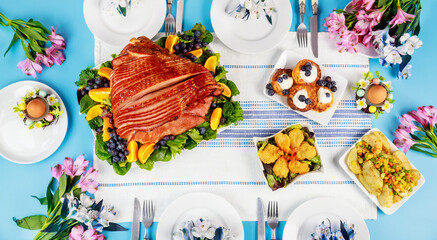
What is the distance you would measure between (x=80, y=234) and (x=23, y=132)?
71 cm

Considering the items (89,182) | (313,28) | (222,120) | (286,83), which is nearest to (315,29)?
(313,28)

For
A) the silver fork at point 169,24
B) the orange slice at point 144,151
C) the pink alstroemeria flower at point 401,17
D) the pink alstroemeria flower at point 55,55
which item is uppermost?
the silver fork at point 169,24

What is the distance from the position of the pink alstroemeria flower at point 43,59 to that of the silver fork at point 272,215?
5.26 feet

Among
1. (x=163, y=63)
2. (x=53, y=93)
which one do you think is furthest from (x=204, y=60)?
(x=53, y=93)

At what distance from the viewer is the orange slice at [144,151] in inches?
67.5

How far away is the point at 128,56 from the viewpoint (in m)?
1.69

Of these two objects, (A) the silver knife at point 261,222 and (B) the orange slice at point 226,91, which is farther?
(A) the silver knife at point 261,222

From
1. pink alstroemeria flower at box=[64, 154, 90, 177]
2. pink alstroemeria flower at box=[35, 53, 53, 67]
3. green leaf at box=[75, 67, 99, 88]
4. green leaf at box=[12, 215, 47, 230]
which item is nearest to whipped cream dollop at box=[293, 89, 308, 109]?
green leaf at box=[75, 67, 99, 88]

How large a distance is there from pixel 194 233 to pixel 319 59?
1.30m

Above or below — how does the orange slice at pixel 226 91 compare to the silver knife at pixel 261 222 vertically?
above

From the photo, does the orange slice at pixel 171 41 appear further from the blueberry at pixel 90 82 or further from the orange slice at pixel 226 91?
the blueberry at pixel 90 82

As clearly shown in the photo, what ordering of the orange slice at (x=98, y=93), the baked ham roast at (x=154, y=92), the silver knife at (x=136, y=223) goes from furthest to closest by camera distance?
the silver knife at (x=136, y=223) < the orange slice at (x=98, y=93) < the baked ham roast at (x=154, y=92)

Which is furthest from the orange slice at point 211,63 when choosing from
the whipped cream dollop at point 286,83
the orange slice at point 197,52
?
the whipped cream dollop at point 286,83

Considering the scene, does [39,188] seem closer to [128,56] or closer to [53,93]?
[53,93]
